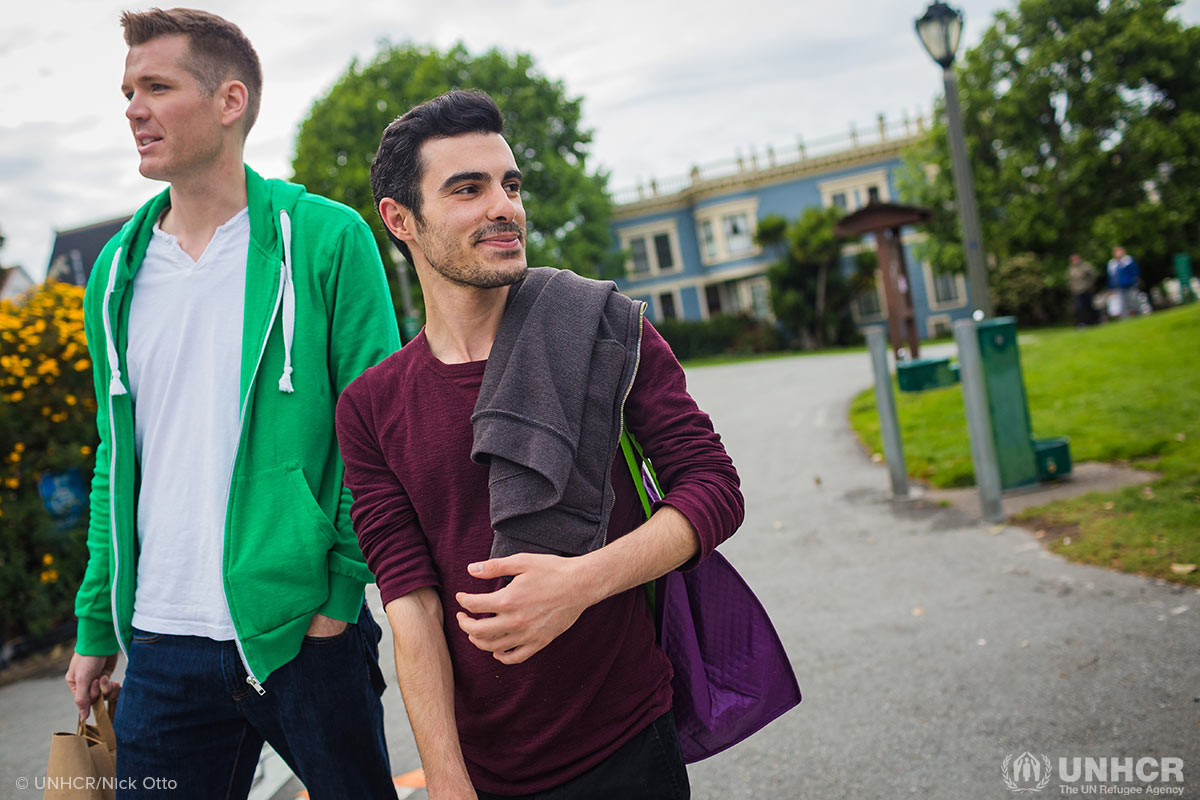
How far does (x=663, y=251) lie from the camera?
4969 centimetres

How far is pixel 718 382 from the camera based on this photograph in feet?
68.7

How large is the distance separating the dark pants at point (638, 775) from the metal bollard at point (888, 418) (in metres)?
6.45

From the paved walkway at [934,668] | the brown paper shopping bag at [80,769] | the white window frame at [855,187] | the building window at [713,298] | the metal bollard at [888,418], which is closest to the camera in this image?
the brown paper shopping bag at [80,769]

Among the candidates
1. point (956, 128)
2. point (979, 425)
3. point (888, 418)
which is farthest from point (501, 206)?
point (956, 128)

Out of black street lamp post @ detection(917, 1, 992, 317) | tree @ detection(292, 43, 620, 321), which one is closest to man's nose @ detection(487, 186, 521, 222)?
black street lamp post @ detection(917, 1, 992, 317)

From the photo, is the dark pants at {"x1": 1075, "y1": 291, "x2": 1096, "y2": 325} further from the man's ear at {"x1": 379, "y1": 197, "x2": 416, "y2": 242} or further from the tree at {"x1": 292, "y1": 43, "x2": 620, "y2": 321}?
the man's ear at {"x1": 379, "y1": 197, "x2": 416, "y2": 242}

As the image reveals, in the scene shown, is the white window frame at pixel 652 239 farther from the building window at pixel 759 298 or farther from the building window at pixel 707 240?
the building window at pixel 759 298

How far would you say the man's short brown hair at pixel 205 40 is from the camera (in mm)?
2328

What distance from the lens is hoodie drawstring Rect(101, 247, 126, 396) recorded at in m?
2.38

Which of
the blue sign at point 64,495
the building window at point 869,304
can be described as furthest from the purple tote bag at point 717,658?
the building window at point 869,304

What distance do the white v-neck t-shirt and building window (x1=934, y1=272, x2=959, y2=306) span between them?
155 feet

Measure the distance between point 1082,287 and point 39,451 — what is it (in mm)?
22878

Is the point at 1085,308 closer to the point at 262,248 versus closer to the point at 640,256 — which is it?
the point at 262,248

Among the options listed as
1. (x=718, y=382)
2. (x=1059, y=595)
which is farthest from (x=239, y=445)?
(x=718, y=382)
